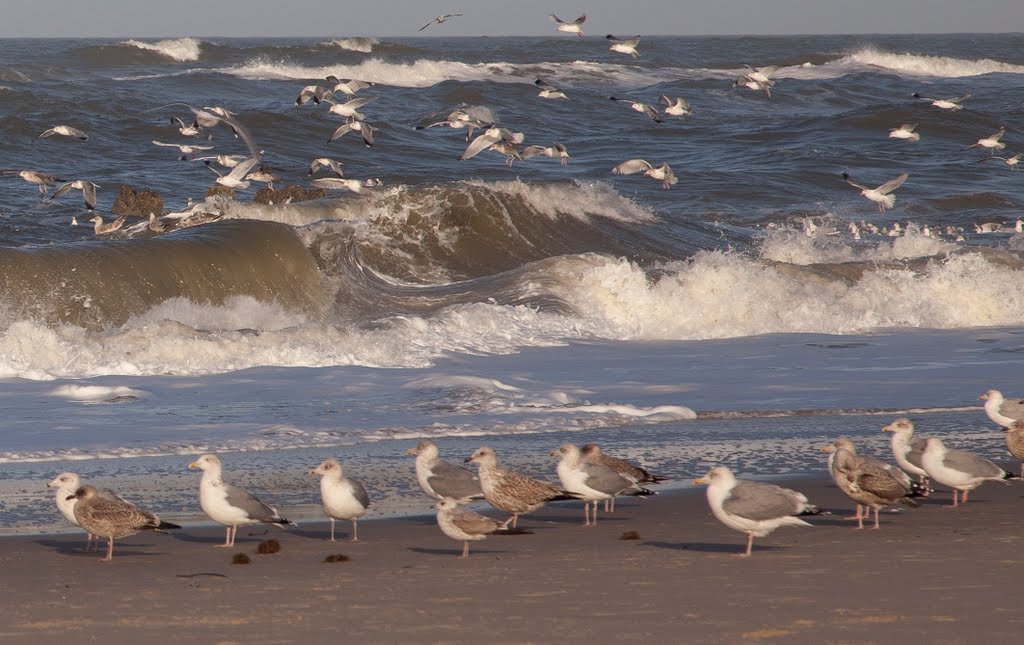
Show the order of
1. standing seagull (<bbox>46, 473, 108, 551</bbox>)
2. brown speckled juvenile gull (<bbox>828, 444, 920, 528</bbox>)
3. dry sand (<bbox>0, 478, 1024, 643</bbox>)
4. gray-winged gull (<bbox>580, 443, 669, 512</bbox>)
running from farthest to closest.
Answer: gray-winged gull (<bbox>580, 443, 669, 512</bbox>)
brown speckled juvenile gull (<bbox>828, 444, 920, 528</bbox>)
standing seagull (<bbox>46, 473, 108, 551</bbox>)
dry sand (<bbox>0, 478, 1024, 643</bbox>)

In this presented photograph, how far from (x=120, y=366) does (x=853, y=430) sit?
19.8ft

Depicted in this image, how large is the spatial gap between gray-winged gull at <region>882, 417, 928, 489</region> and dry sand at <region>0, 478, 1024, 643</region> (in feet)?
1.23

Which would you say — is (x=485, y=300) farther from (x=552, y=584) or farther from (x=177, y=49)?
(x=177, y=49)

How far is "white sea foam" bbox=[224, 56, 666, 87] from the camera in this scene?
4894 cm

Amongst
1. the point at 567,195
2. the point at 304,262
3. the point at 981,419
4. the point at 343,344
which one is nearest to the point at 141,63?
the point at 567,195

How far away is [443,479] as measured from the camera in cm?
707

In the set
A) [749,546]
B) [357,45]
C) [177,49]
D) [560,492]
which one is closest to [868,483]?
[749,546]

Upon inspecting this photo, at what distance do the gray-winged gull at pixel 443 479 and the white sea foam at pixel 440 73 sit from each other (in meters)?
40.1

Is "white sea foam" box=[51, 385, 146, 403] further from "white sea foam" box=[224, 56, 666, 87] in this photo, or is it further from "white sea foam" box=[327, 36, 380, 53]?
"white sea foam" box=[327, 36, 380, 53]

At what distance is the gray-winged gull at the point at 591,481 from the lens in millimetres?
6918

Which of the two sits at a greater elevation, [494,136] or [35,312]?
[494,136]

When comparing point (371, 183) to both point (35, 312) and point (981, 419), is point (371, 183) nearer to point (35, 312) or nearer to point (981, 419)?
point (35, 312)

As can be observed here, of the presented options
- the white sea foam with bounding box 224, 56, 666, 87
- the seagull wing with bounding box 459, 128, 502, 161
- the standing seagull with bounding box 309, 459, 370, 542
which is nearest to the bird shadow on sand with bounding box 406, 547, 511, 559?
the standing seagull with bounding box 309, 459, 370, 542

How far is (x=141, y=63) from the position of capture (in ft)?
186
